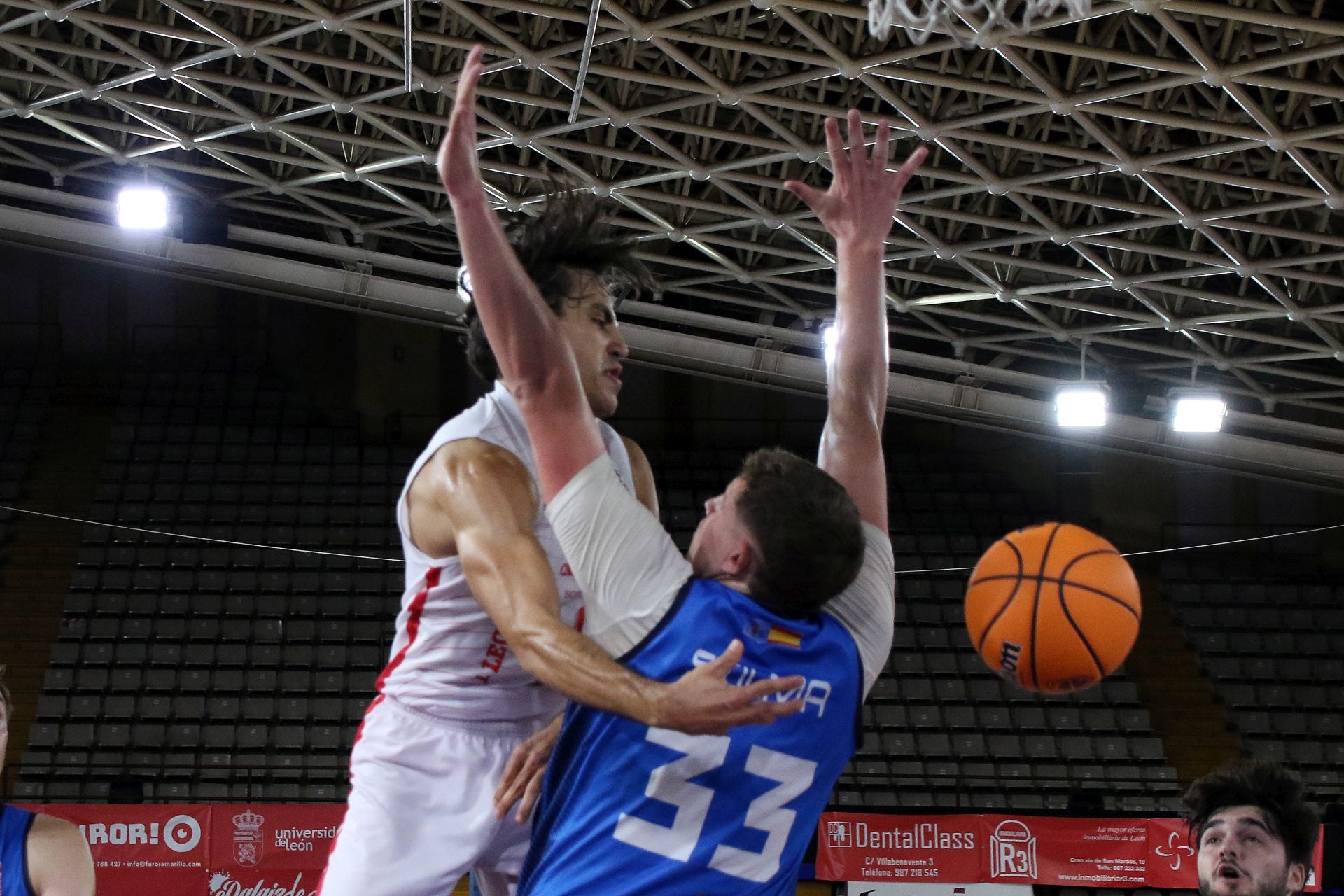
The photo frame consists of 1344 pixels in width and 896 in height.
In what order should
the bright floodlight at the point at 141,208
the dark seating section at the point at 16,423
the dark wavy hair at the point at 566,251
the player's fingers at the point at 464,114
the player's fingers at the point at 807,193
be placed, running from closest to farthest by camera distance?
the player's fingers at the point at 464,114, the player's fingers at the point at 807,193, the dark wavy hair at the point at 566,251, the bright floodlight at the point at 141,208, the dark seating section at the point at 16,423

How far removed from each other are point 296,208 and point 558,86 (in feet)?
20.8

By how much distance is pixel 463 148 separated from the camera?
2230 millimetres

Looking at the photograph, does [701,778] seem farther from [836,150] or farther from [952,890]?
[952,890]

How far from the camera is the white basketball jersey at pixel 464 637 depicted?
2930 mm

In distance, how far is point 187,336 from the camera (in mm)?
23312

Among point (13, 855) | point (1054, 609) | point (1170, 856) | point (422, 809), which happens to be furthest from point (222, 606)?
point (422, 809)

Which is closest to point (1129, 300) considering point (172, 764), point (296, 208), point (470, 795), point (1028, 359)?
point (1028, 359)

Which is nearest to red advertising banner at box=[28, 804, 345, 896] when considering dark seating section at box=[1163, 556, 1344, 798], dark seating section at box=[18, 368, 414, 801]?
dark seating section at box=[18, 368, 414, 801]

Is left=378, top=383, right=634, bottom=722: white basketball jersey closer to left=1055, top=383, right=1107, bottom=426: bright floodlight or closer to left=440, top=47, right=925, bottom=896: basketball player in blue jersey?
left=440, top=47, right=925, bottom=896: basketball player in blue jersey

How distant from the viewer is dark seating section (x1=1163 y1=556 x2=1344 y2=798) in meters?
17.2

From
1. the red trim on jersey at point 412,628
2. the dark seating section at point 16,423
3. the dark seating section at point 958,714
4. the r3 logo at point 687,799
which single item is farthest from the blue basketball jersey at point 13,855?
the dark seating section at point 16,423

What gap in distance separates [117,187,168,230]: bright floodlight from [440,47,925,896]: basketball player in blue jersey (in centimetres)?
1382

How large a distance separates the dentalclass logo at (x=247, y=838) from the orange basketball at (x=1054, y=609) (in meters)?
7.67

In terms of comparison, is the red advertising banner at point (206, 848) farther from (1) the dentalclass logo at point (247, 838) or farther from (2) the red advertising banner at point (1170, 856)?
(2) the red advertising banner at point (1170, 856)
